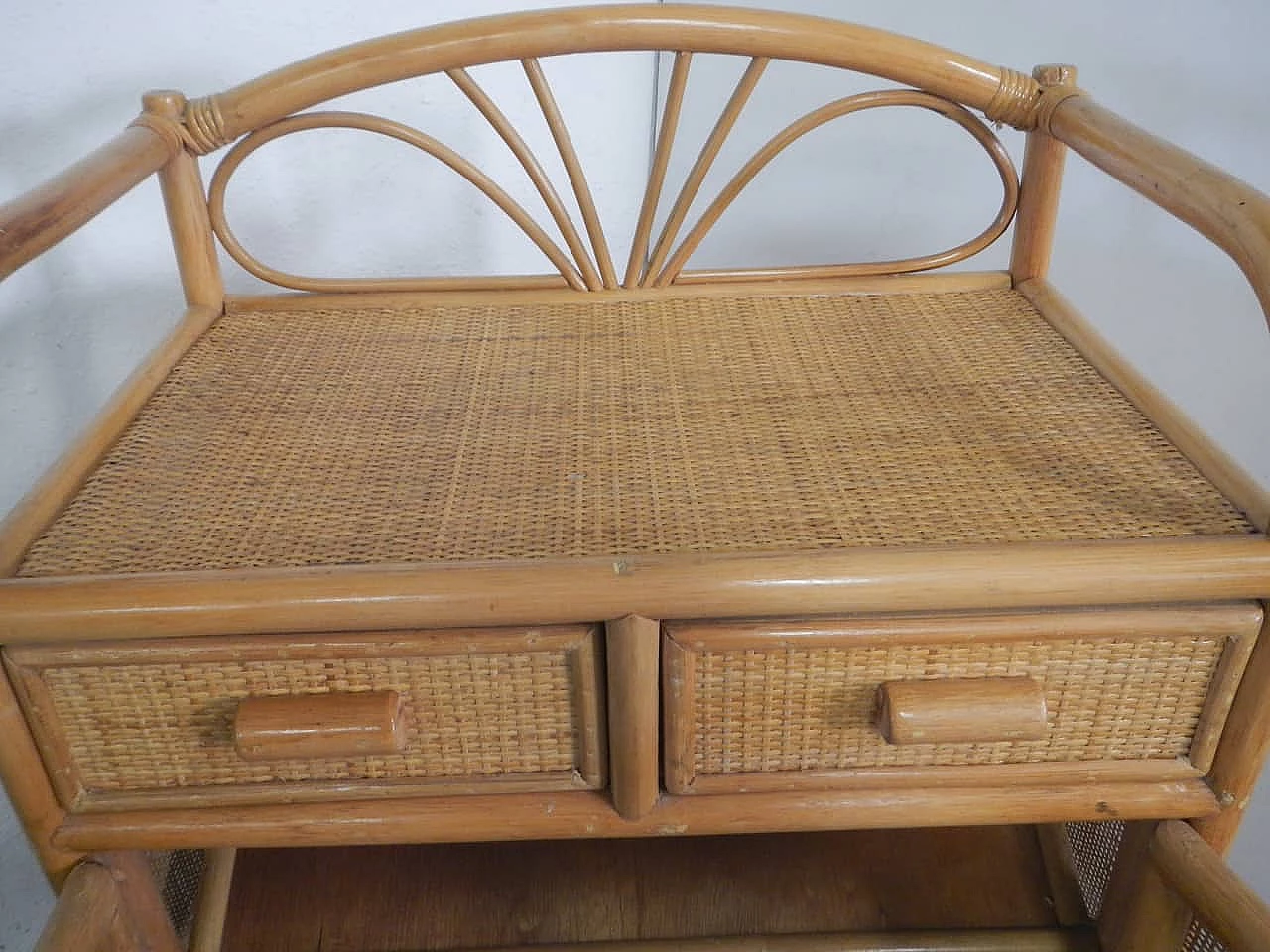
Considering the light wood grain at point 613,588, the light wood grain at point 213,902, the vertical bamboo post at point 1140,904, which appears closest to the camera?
the light wood grain at point 613,588

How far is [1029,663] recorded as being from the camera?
609mm

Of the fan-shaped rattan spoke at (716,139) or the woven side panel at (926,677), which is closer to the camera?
the woven side panel at (926,677)

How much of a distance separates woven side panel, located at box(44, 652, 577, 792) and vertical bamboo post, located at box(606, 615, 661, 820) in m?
0.03

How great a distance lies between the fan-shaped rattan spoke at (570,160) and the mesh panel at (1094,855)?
1.90 ft

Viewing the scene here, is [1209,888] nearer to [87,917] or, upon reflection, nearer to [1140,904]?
[1140,904]

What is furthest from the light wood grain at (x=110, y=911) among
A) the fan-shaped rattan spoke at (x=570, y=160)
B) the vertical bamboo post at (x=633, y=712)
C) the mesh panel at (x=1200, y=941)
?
the mesh panel at (x=1200, y=941)

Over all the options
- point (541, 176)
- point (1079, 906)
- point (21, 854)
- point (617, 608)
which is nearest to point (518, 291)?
point (541, 176)

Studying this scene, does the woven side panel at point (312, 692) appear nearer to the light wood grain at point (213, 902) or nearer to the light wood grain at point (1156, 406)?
the light wood grain at point (213, 902)

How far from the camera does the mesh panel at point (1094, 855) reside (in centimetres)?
82

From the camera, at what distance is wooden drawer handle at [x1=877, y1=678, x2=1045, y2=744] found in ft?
1.94

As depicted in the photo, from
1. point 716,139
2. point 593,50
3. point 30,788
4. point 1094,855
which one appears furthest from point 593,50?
point 1094,855

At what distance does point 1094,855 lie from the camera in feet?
2.77

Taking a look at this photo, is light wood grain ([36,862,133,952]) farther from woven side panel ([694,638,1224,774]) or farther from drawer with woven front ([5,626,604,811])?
woven side panel ([694,638,1224,774])

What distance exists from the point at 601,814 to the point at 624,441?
0.77 ft
